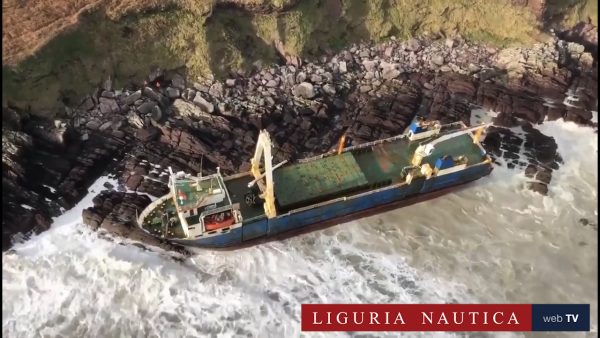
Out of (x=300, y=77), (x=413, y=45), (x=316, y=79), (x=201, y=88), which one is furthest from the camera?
(x=413, y=45)

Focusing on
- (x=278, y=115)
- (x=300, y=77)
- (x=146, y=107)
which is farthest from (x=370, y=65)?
(x=146, y=107)

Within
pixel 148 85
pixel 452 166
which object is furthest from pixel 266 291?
pixel 148 85

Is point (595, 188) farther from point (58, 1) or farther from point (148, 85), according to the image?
point (58, 1)

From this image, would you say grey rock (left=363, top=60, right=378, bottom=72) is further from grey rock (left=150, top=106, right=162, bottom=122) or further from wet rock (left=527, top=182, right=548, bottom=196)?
grey rock (left=150, top=106, right=162, bottom=122)

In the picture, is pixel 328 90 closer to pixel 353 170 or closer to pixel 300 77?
pixel 300 77

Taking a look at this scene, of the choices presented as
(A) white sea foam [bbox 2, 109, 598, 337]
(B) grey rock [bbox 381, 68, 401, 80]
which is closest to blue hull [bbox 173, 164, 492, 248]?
(A) white sea foam [bbox 2, 109, 598, 337]

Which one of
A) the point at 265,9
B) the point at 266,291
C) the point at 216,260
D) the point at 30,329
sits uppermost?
the point at 265,9

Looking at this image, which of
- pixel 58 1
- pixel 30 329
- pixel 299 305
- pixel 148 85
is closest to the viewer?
pixel 30 329
